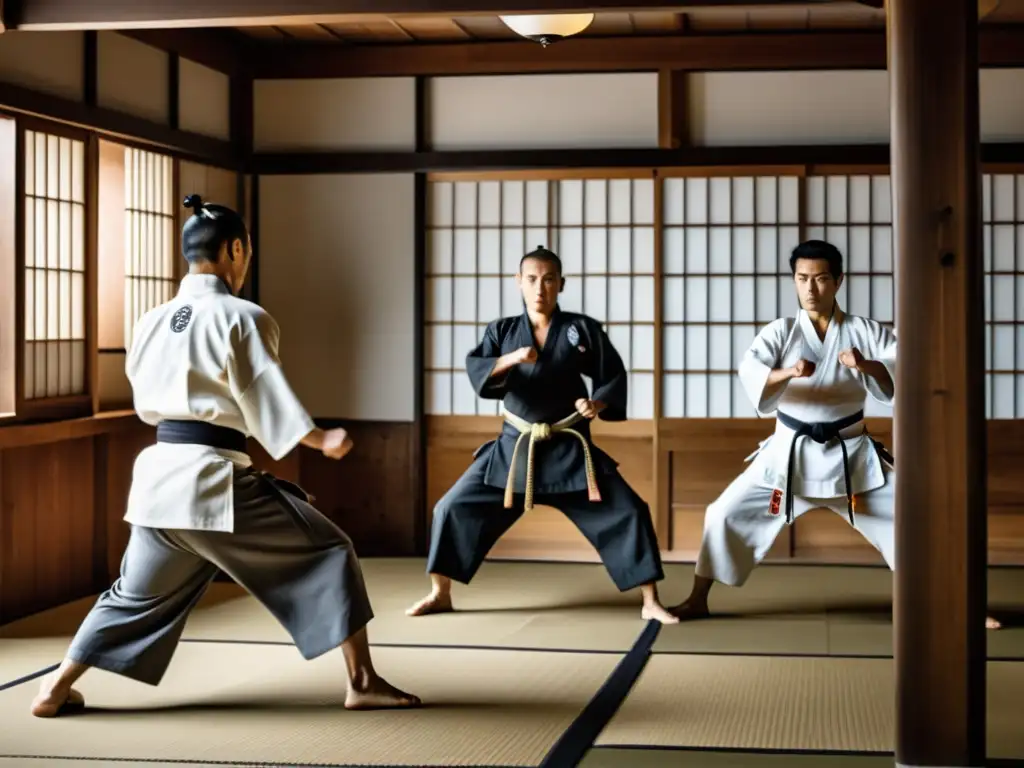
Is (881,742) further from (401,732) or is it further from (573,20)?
(573,20)

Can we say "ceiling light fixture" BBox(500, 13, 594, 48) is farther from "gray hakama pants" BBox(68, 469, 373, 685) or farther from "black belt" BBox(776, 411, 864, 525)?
"gray hakama pants" BBox(68, 469, 373, 685)

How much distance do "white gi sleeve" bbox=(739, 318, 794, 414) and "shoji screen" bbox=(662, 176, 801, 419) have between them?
63.2 inches

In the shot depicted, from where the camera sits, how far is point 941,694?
320cm

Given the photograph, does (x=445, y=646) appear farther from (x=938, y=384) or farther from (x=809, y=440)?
(x=938, y=384)

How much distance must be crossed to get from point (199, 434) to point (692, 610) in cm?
222

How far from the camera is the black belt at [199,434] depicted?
3.85m

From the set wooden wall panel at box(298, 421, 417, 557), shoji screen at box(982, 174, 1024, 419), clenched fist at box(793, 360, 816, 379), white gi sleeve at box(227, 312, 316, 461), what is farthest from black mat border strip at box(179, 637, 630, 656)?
shoji screen at box(982, 174, 1024, 419)

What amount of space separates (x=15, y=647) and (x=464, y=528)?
1650mm

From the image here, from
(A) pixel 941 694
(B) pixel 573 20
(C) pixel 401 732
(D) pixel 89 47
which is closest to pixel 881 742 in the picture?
(A) pixel 941 694

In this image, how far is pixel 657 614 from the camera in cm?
527

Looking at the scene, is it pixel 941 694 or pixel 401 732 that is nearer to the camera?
pixel 941 694

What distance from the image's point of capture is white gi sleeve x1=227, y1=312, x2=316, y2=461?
3.75 m

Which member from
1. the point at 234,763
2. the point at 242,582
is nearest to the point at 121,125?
the point at 242,582

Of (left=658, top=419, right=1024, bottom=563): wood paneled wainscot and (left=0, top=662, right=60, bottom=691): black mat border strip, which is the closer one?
(left=0, top=662, right=60, bottom=691): black mat border strip
